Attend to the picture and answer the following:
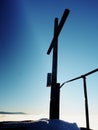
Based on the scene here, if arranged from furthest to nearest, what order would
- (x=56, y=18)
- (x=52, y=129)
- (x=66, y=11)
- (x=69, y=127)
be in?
(x=56, y=18) < (x=66, y=11) < (x=69, y=127) < (x=52, y=129)

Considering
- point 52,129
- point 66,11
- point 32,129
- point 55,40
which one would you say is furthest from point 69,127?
point 55,40

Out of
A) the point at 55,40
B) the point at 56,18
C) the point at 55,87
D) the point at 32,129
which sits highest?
the point at 56,18

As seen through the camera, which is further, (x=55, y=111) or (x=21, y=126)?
(x=55, y=111)

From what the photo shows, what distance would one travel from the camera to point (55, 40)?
22.7 ft

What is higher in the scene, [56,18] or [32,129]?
[56,18]

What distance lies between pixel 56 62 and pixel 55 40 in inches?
34.6

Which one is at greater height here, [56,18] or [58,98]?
[56,18]

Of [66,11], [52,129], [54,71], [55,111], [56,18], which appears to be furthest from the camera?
[56,18]

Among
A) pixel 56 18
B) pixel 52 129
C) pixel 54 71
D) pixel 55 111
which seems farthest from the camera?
pixel 56 18

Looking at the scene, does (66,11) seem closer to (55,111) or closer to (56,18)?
(56,18)

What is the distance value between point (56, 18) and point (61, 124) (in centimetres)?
564

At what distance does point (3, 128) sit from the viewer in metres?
2.97

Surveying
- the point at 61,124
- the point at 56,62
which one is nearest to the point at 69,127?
the point at 61,124

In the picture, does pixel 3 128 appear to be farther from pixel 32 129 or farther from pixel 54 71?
pixel 54 71
